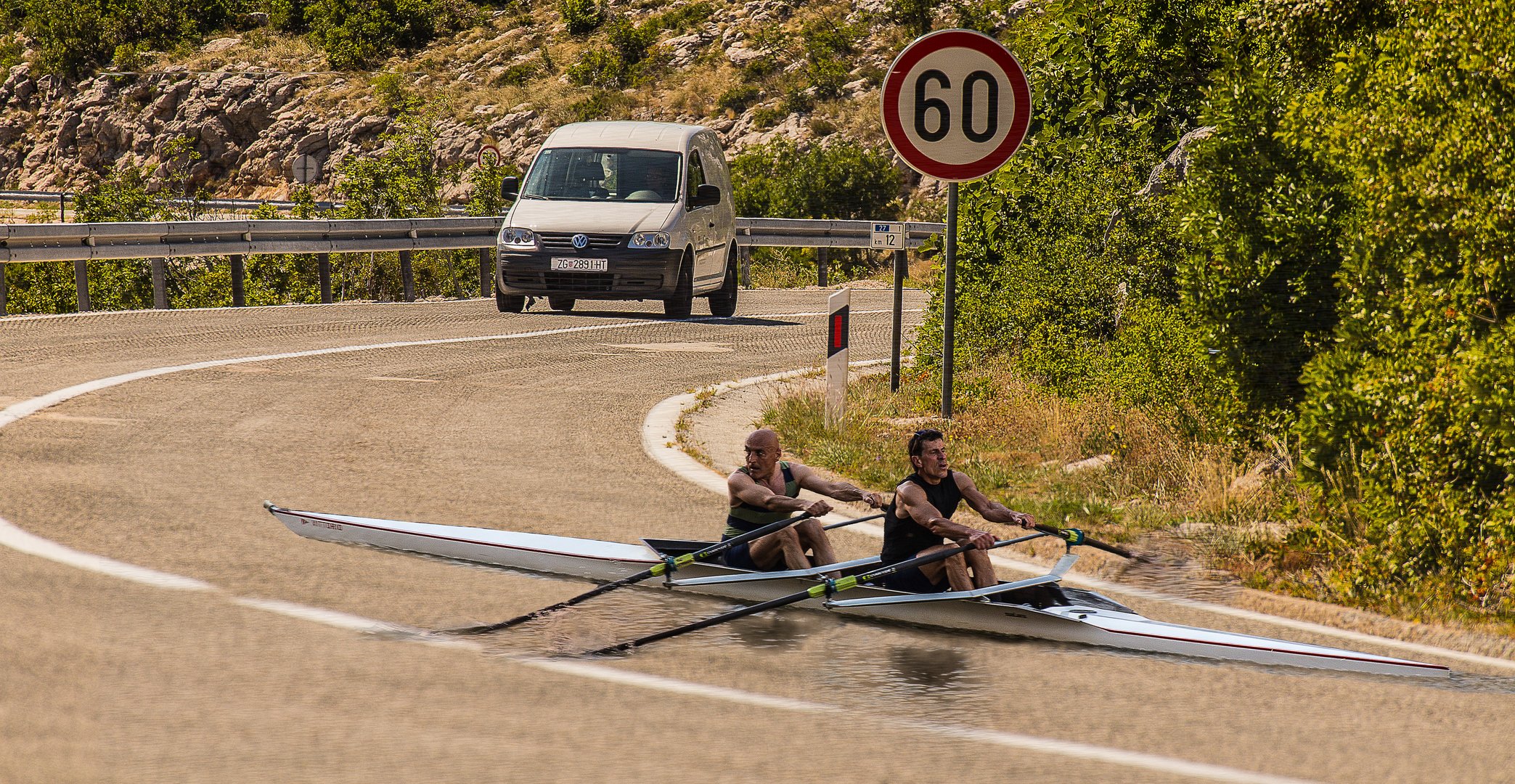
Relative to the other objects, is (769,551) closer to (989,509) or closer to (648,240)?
(989,509)

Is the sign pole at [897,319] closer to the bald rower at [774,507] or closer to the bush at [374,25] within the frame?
the bald rower at [774,507]

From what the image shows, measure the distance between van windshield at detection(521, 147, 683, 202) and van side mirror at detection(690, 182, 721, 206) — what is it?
0.89ft

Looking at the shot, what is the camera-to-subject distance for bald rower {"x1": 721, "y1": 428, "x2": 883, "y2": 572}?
267 inches

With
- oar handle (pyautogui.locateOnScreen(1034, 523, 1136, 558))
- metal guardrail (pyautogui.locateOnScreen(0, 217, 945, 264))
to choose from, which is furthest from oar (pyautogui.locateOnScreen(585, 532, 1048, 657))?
metal guardrail (pyautogui.locateOnScreen(0, 217, 945, 264))

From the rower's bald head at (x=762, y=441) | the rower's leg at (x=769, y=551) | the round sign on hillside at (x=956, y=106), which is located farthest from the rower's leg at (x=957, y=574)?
the round sign on hillside at (x=956, y=106)

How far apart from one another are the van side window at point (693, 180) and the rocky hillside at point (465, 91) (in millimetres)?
32086

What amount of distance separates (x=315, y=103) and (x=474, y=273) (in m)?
38.9

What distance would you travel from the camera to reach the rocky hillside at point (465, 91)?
57094 mm

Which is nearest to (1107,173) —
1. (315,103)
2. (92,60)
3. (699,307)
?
(699,307)

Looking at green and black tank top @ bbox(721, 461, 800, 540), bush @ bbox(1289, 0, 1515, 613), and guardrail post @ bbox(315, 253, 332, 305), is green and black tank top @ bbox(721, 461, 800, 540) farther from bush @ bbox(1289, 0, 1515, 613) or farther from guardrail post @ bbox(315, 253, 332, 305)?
guardrail post @ bbox(315, 253, 332, 305)

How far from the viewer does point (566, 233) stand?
18.1 metres

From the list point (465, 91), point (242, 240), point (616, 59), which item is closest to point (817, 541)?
point (242, 240)

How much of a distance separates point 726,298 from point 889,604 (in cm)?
1406

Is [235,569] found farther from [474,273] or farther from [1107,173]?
[474,273]
